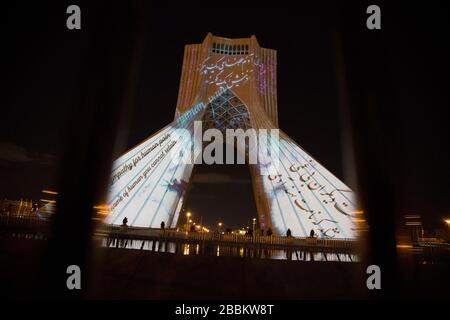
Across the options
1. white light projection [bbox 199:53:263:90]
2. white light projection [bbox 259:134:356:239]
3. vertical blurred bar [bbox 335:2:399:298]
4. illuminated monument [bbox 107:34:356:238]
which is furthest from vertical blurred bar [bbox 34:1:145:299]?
white light projection [bbox 199:53:263:90]

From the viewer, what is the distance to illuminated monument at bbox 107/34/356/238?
10.7 metres

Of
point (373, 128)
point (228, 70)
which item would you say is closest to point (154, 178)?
point (228, 70)

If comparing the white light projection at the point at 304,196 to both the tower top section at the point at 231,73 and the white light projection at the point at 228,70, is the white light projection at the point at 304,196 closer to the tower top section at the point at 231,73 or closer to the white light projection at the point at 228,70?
the tower top section at the point at 231,73

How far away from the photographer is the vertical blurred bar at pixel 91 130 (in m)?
2.15

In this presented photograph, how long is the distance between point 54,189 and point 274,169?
11368mm

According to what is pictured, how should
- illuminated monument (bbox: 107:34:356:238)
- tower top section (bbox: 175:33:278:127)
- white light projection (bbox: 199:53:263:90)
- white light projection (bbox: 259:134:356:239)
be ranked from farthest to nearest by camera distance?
white light projection (bbox: 199:53:263:90)
tower top section (bbox: 175:33:278:127)
illuminated monument (bbox: 107:34:356:238)
white light projection (bbox: 259:134:356:239)

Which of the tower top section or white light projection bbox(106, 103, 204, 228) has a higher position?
the tower top section

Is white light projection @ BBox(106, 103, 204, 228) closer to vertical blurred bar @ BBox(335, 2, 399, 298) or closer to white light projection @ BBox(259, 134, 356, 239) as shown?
white light projection @ BBox(259, 134, 356, 239)

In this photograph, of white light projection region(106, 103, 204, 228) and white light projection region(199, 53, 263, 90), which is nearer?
white light projection region(106, 103, 204, 228)

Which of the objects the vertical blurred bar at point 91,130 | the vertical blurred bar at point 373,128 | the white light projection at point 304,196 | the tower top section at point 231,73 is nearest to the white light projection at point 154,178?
the tower top section at point 231,73

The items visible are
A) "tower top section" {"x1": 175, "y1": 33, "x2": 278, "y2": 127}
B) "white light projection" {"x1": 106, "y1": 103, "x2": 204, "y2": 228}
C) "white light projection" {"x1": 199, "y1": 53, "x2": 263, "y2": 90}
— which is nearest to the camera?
"white light projection" {"x1": 106, "y1": 103, "x2": 204, "y2": 228}

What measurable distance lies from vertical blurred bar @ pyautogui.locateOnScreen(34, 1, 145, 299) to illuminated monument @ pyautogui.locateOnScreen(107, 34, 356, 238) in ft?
17.1
